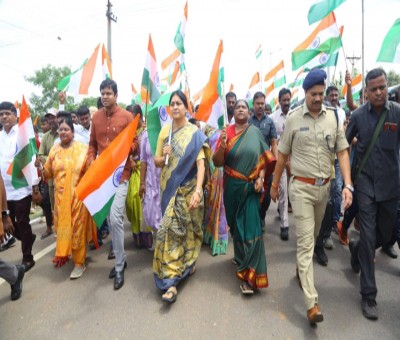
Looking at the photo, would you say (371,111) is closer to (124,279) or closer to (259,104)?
(259,104)

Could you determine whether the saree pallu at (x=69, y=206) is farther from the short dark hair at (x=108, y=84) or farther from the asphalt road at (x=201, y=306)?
the short dark hair at (x=108, y=84)

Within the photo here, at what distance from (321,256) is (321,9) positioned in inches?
138

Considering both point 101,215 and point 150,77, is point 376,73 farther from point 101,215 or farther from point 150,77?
point 101,215

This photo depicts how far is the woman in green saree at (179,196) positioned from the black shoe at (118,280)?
0.44 metres

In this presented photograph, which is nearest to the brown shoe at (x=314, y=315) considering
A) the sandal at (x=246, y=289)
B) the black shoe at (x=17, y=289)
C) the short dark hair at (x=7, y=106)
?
the sandal at (x=246, y=289)

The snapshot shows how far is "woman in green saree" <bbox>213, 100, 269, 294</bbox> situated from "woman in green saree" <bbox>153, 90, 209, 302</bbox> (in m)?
0.27

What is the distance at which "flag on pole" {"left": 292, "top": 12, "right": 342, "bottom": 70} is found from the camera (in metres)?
4.96

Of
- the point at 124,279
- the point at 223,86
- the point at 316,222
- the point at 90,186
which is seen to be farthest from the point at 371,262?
the point at 90,186

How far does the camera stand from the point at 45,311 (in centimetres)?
290

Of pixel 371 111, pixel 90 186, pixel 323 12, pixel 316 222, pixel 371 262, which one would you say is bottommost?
pixel 371 262

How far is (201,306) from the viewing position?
287 cm

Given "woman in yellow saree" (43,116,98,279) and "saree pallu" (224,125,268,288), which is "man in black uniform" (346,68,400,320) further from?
"woman in yellow saree" (43,116,98,279)

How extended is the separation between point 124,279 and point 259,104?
113 inches

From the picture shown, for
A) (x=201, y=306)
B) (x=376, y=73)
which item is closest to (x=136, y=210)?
(x=201, y=306)
